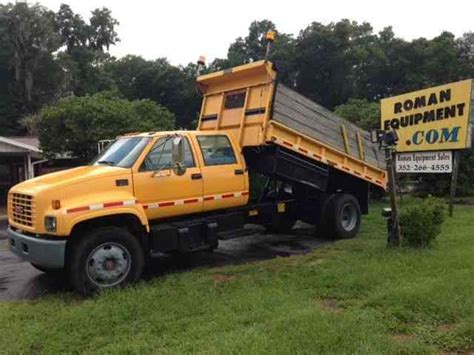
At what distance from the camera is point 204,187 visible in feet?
29.9

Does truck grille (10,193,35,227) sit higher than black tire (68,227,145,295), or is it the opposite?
truck grille (10,193,35,227)

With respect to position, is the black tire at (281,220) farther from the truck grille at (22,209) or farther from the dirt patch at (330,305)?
the truck grille at (22,209)

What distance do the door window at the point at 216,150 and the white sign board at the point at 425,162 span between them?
6408 mm

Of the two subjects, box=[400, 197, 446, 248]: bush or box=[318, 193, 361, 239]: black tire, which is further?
box=[318, 193, 361, 239]: black tire

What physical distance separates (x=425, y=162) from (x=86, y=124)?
13410mm

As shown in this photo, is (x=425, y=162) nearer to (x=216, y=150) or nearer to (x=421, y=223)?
(x=421, y=223)

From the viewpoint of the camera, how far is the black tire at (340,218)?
37.6 ft

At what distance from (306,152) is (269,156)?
779 mm

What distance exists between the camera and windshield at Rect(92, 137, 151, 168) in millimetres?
8500

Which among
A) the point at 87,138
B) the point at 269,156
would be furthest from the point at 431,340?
the point at 87,138

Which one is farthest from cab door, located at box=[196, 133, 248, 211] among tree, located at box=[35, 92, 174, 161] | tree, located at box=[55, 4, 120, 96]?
tree, located at box=[55, 4, 120, 96]

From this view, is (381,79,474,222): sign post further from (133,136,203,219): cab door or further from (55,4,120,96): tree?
(55,4,120,96): tree

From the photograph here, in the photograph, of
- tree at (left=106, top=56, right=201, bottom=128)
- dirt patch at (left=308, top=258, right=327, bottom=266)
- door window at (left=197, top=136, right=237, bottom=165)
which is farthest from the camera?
tree at (left=106, top=56, right=201, bottom=128)

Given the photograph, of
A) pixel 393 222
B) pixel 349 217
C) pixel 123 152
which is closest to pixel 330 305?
pixel 393 222
